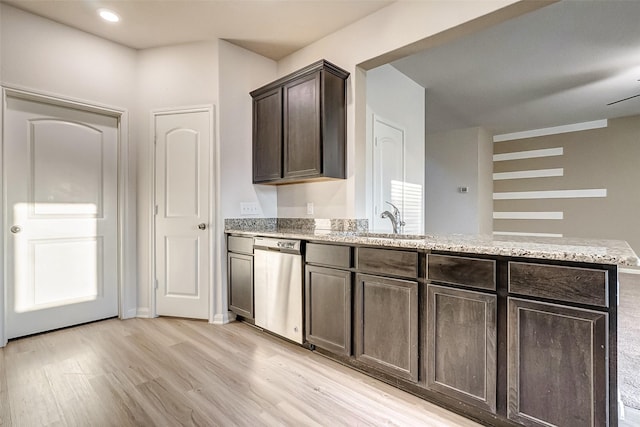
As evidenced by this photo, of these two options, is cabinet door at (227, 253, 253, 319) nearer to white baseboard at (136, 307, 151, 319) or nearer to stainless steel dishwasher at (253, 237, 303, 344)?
stainless steel dishwasher at (253, 237, 303, 344)

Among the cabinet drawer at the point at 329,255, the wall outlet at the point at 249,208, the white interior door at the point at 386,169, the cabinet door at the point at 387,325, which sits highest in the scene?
the white interior door at the point at 386,169

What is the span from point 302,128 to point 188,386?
7.21 ft

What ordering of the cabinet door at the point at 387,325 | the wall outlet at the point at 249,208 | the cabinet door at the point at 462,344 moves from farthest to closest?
the wall outlet at the point at 249,208, the cabinet door at the point at 387,325, the cabinet door at the point at 462,344

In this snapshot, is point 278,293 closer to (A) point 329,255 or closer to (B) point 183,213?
(A) point 329,255

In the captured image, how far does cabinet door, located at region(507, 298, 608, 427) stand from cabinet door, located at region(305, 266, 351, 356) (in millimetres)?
976

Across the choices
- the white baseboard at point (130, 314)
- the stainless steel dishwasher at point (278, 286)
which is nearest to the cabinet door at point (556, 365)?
the stainless steel dishwasher at point (278, 286)

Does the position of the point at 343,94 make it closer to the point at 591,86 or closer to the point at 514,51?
the point at 514,51

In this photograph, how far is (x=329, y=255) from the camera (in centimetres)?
221

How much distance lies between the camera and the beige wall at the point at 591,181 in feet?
18.2

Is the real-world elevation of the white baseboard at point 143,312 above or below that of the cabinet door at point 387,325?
below

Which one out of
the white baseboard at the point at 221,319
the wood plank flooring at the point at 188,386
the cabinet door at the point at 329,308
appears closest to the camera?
the wood plank flooring at the point at 188,386

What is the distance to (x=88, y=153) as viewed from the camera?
303 cm

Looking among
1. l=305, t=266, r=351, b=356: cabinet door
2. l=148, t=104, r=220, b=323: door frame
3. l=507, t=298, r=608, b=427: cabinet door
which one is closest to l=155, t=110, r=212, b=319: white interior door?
l=148, t=104, r=220, b=323: door frame

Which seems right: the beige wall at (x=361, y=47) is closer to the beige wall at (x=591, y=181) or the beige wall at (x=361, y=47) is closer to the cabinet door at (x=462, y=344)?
the cabinet door at (x=462, y=344)
